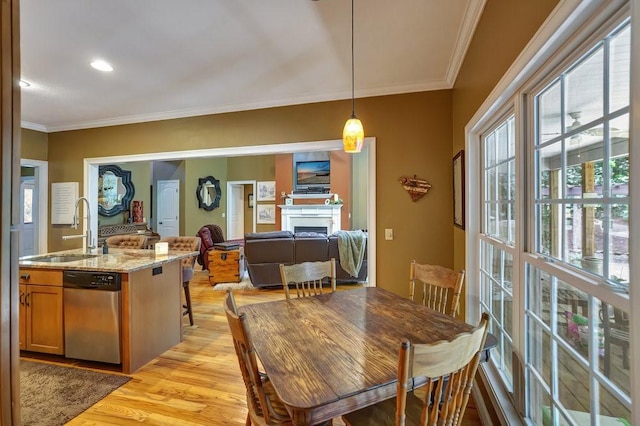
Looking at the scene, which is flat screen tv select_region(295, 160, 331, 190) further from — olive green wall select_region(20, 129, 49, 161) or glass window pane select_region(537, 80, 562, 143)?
glass window pane select_region(537, 80, 562, 143)

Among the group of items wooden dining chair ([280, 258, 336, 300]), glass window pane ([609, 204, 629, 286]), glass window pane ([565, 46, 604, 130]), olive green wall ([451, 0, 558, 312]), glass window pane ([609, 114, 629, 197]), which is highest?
olive green wall ([451, 0, 558, 312])

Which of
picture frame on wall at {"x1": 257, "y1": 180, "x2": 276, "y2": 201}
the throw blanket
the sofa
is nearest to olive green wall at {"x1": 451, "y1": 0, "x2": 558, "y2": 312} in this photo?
the throw blanket

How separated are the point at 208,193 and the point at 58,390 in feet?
24.1

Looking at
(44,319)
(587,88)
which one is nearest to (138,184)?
(44,319)

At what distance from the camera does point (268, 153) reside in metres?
3.92

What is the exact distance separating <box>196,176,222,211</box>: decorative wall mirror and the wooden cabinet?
6.41 metres

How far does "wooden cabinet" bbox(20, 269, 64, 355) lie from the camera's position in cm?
267

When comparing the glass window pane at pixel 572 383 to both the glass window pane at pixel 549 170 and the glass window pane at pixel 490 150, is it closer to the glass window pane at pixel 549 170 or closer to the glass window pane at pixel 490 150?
the glass window pane at pixel 549 170

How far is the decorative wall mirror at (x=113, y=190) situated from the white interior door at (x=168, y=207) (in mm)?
1409

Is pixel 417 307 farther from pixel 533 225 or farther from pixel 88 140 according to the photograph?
pixel 88 140

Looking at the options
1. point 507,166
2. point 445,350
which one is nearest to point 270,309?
point 445,350

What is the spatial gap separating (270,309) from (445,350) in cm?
116

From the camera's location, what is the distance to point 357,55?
257 cm

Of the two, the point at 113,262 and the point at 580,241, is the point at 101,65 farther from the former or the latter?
the point at 580,241
